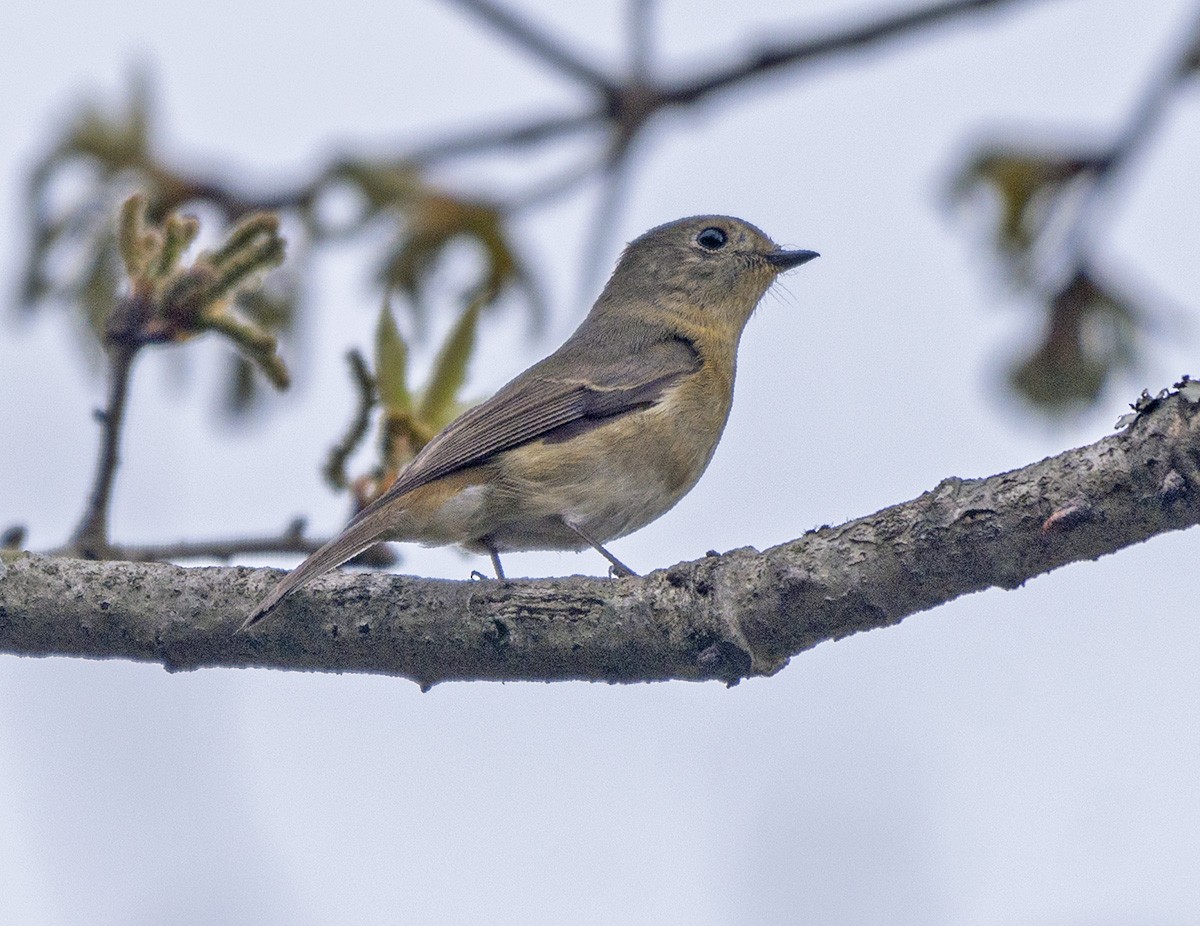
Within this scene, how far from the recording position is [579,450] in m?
5.74

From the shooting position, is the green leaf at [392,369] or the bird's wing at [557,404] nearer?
the green leaf at [392,369]

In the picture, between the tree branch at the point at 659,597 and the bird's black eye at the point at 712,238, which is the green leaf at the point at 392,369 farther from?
the bird's black eye at the point at 712,238

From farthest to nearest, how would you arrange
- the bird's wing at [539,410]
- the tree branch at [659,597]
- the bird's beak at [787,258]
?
1. the bird's beak at [787,258]
2. the bird's wing at [539,410]
3. the tree branch at [659,597]

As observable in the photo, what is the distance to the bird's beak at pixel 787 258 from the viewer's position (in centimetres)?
734

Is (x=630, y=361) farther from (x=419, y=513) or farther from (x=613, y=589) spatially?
(x=613, y=589)

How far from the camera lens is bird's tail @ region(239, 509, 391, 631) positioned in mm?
3932

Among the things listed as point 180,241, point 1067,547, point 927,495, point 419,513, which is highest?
point 180,241

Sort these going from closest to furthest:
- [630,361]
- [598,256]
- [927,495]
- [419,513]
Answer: [927,495] < [598,256] < [419,513] < [630,361]

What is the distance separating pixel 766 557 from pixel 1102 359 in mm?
1171

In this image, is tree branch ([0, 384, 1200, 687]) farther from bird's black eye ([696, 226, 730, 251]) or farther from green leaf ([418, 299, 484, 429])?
bird's black eye ([696, 226, 730, 251])

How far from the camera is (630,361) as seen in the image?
6512 mm

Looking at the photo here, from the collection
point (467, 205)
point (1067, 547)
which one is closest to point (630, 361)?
point (467, 205)

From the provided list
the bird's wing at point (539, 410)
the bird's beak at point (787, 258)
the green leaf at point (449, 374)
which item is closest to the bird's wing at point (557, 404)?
the bird's wing at point (539, 410)

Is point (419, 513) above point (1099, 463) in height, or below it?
above
